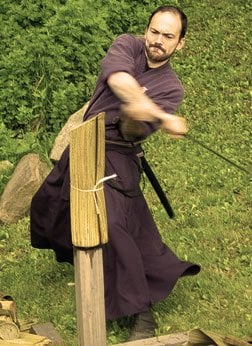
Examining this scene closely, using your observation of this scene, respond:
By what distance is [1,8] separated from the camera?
9555 millimetres

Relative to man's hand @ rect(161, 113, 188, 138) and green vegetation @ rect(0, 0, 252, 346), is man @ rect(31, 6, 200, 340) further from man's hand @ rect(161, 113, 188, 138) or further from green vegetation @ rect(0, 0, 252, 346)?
man's hand @ rect(161, 113, 188, 138)

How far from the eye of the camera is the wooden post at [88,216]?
3424 mm

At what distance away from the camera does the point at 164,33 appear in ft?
15.1

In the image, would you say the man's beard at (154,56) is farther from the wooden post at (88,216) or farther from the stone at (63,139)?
the stone at (63,139)

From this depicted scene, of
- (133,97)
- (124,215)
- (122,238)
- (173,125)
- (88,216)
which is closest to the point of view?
(88,216)

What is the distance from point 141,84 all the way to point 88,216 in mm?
1381

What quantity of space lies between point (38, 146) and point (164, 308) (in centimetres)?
276

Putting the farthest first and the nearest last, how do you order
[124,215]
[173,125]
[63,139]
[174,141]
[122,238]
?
[174,141]
[63,139]
[124,215]
[122,238]
[173,125]

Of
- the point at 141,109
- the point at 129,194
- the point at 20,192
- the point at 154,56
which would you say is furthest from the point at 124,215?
the point at 20,192

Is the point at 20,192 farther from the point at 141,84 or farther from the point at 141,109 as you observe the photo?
the point at 141,109

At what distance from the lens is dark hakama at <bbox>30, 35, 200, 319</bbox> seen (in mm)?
4707

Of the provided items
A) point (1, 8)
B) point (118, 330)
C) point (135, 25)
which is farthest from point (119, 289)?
point (135, 25)

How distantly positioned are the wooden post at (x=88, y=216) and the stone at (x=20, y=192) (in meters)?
3.27

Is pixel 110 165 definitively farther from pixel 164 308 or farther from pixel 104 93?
pixel 164 308
